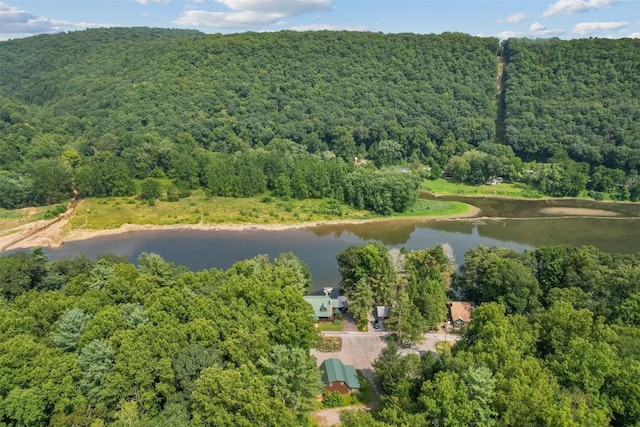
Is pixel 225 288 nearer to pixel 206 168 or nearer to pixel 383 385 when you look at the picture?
pixel 383 385

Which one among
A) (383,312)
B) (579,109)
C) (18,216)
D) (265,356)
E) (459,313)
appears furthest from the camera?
(579,109)

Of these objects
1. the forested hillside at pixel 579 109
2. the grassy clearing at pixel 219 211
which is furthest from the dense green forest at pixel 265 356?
the forested hillside at pixel 579 109

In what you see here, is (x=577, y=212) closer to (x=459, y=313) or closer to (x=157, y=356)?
(x=459, y=313)

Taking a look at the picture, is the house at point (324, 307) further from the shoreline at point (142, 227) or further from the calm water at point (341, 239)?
the shoreline at point (142, 227)

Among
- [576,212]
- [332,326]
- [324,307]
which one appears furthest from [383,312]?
[576,212]

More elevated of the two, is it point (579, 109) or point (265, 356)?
point (579, 109)

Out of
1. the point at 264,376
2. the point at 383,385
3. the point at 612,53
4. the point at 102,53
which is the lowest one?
the point at 383,385

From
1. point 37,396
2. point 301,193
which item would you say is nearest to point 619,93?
point 301,193
